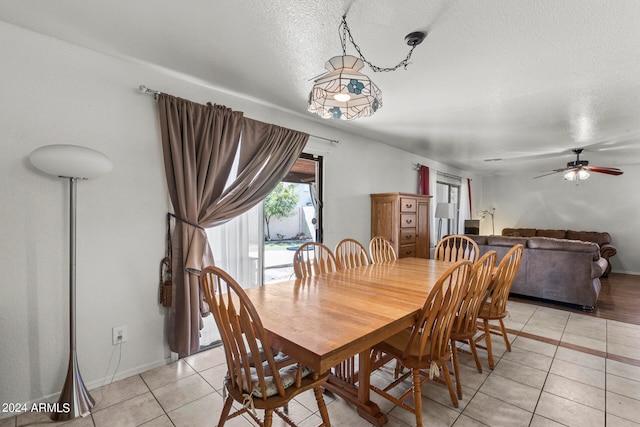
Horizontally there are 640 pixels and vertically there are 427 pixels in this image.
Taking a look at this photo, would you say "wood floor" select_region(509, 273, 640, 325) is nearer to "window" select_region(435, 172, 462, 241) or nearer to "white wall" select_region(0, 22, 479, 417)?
"window" select_region(435, 172, 462, 241)

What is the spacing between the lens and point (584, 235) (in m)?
6.30

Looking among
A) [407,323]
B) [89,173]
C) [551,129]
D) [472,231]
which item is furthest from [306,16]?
[472,231]

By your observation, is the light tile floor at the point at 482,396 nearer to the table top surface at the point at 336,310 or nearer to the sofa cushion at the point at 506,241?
the table top surface at the point at 336,310

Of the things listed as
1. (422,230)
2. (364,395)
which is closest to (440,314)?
(364,395)

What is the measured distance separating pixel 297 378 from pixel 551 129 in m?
4.27

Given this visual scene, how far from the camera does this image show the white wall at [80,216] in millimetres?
1755

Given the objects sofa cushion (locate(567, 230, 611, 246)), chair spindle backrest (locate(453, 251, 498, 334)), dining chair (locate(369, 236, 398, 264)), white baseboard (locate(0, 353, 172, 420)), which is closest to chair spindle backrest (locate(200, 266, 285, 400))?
chair spindle backrest (locate(453, 251, 498, 334))

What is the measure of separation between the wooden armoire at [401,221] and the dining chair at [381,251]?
97 cm

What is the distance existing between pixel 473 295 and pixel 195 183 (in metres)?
2.19

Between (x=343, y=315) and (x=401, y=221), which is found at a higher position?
(x=401, y=221)

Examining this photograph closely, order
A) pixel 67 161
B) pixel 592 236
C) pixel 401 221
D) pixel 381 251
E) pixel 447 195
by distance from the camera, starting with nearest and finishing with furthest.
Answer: pixel 67 161, pixel 381 251, pixel 401 221, pixel 592 236, pixel 447 195

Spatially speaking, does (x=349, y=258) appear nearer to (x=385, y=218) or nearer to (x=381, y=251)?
(x=381, y=251)

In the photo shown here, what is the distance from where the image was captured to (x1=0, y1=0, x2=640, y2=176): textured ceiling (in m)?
1.58

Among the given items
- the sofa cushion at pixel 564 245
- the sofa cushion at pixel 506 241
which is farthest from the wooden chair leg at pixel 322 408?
the sofa cushion at pixel 564 245
